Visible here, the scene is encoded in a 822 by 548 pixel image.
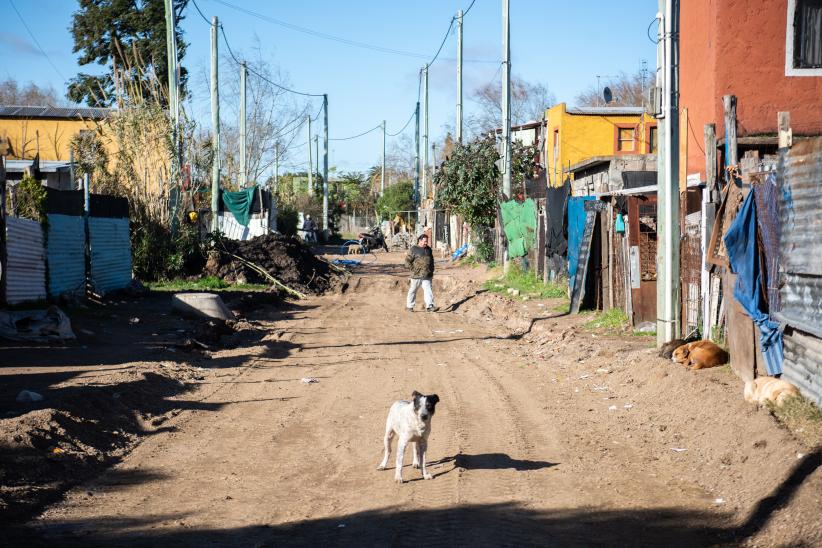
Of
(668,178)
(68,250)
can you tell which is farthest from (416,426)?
(68,250)

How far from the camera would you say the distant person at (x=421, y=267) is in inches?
881

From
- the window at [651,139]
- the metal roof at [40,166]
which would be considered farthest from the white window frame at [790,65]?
the metal roof at [40,166]

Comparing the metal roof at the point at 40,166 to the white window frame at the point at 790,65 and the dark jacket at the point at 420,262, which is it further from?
the white window frame at the point at 790,65

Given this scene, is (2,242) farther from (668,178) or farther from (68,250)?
(668,178)

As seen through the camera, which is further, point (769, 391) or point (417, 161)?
point (417, 161)

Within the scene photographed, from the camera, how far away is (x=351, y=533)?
19.4 ft

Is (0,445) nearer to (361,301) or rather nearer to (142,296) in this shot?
(142,296)

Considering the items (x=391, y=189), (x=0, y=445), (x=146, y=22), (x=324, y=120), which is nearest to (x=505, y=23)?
(x=0, y=445)

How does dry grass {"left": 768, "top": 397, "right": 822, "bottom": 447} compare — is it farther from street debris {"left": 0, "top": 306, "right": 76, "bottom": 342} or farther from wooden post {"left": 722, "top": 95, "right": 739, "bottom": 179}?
street debris {"left": 0, "top": 306, "right": 76, "bottom": 342}

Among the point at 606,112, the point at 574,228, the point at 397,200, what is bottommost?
the point at 574,228

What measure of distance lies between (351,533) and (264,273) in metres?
21.4

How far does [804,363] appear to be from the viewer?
8266mm

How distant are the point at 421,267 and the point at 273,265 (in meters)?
7.31

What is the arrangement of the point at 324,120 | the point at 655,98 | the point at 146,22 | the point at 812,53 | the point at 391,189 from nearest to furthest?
the point at 655,98
the point at 812,53
the point at 146,22
the point at 324,120
the point at 391,189
